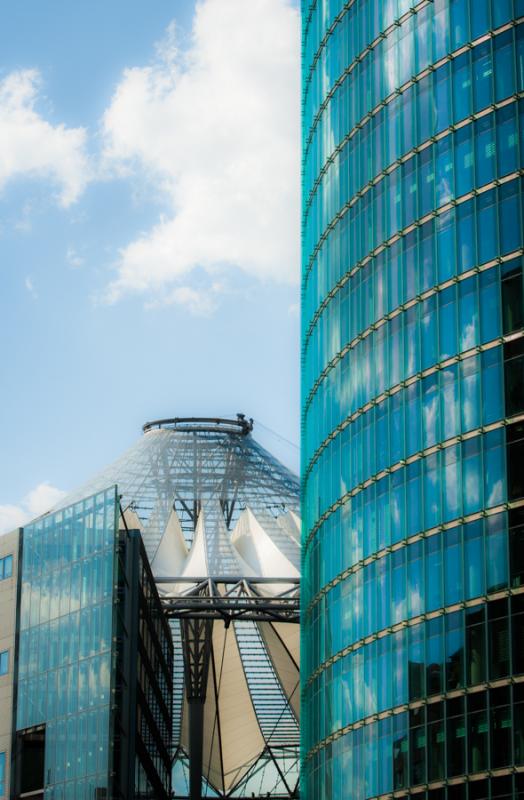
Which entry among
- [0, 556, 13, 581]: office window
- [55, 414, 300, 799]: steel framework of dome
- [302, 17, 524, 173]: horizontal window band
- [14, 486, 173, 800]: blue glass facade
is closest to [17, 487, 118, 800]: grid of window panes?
[14, 486, 173, 800]: blue glass facade

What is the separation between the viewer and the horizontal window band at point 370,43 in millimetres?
60625

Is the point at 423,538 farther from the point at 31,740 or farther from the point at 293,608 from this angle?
the point at 293,608

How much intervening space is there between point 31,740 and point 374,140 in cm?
2943

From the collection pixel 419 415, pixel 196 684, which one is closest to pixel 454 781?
pixel 419 415

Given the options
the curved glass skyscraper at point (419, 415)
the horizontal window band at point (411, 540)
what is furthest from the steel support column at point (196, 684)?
the horizontal window band at point (411, 540)

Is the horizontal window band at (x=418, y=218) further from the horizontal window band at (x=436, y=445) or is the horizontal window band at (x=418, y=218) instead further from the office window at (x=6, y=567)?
the office window at (x=6, y=567)

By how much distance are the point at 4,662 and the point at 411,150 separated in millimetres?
30425

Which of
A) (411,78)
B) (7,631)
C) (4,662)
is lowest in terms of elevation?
(4,662)

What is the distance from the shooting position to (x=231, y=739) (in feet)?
410

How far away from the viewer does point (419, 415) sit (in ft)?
186

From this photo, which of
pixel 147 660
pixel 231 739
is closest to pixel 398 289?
pixel 147 660

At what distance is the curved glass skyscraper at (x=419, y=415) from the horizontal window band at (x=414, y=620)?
7 cm

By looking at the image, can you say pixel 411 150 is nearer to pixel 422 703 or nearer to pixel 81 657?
pixel 422 703

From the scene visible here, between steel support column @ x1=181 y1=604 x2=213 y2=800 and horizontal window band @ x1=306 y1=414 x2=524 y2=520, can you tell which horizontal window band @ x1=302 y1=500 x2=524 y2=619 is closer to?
A: horizontal window band @ x1=306 y1=414 x2=524 y2=520
